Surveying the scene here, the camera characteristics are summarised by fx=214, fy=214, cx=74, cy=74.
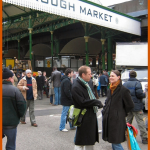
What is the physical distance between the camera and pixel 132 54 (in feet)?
38.6

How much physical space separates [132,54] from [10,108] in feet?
31.1

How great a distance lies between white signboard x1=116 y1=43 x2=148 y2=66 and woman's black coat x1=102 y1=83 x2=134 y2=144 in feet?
27.2

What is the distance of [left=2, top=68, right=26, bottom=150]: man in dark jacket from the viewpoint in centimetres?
341

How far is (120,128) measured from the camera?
370 centimetres

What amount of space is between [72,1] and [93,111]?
9.57 m

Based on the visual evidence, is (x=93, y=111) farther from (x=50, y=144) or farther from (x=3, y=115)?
(x=50, y=144)

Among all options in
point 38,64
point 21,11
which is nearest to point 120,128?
point 38,64

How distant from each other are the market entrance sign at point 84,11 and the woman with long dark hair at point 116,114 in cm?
754

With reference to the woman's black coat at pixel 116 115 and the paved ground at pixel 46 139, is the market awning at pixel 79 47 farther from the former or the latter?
the woman's black coat at pixel 116 115

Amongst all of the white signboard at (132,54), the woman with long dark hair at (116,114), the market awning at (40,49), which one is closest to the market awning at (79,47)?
the market awning at (40,49)

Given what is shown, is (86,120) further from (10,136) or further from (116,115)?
(10,136)

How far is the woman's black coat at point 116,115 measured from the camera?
145 inches

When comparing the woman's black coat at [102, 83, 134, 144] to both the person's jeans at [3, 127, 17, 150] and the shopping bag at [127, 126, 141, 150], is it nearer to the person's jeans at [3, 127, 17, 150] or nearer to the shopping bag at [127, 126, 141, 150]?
the shopping bag at [127, 126, 141, 150]

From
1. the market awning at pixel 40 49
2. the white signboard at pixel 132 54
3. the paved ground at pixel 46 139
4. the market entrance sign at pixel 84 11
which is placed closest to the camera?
the paved ground at pixel 46 139
